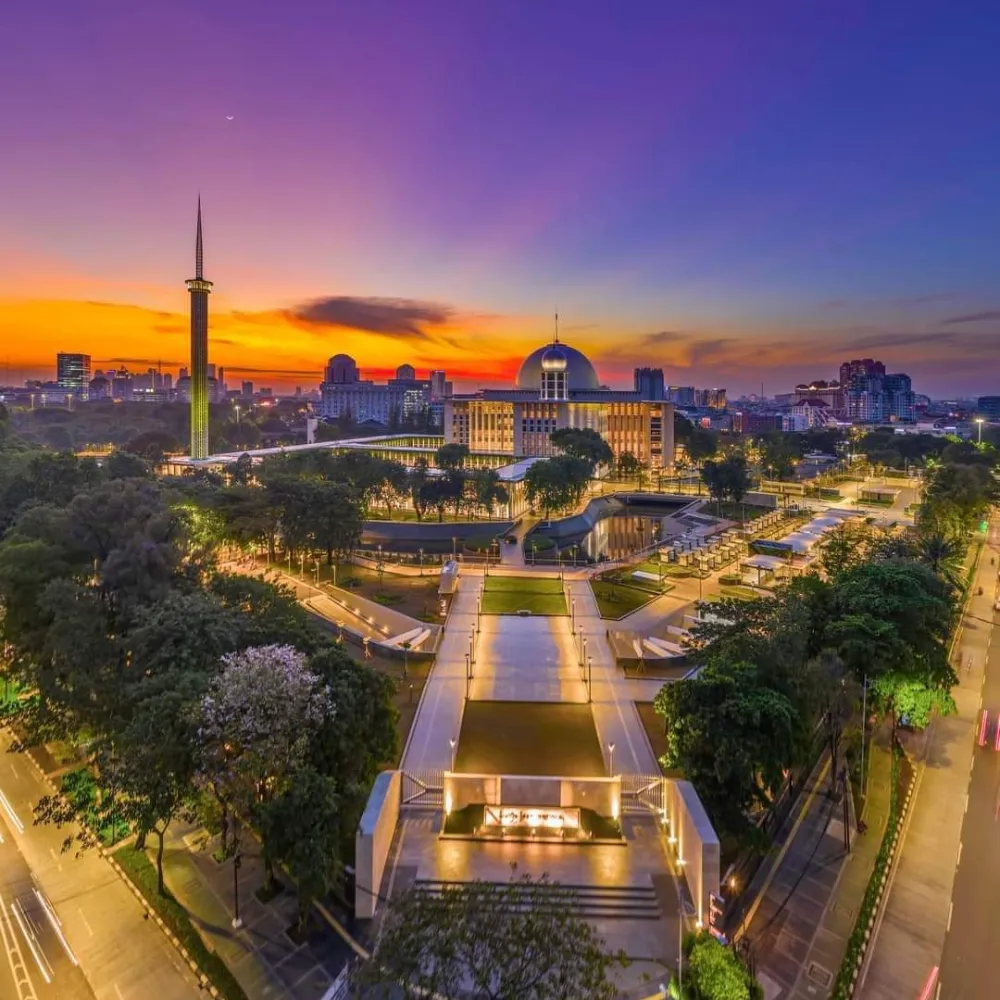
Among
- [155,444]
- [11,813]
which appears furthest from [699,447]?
[11,813]

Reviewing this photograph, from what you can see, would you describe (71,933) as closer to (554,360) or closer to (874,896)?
(874,896)

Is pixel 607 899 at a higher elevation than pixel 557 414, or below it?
below

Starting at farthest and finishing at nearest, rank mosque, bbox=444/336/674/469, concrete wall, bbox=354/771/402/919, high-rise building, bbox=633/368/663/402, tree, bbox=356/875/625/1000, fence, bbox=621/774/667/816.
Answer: high-rise building, bbox=633/368/663/402 < mosque, bbox=444/336/674/469 < fence, bbox=621/774/667/816 < concrete wall, bbox=354/771/402/919 < tree, bbox=356/875/625/1000

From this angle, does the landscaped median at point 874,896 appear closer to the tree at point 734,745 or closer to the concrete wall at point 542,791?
the tree at point 734,745

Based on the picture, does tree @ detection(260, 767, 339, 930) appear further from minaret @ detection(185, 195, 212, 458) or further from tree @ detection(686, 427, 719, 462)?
tree @ detection(686, 427, 719, 462)

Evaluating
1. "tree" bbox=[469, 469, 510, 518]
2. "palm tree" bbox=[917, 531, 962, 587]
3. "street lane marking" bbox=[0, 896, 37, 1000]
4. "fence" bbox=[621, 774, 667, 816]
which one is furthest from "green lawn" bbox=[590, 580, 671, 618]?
"street lane marking" bbox=[0, 896, 37, 1000]

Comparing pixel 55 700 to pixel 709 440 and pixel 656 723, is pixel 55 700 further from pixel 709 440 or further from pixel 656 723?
pixel 709 440

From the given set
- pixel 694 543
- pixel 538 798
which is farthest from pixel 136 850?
pixel 694 543
